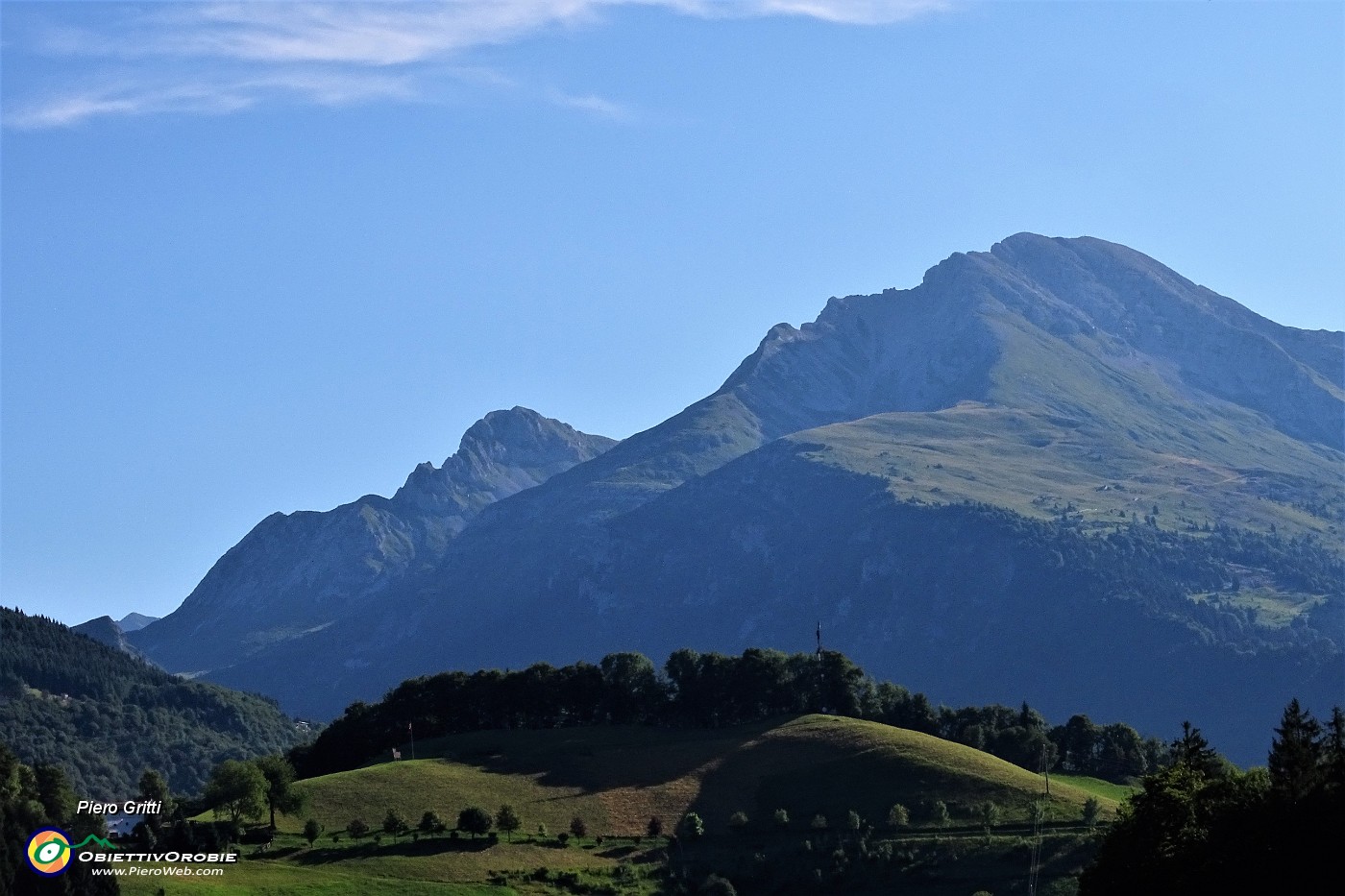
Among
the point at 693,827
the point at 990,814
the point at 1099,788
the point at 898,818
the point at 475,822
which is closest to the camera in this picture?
the point at 475,822

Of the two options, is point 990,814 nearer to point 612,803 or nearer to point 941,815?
point 941,815

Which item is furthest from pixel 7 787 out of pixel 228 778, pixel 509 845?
pixel 509 845

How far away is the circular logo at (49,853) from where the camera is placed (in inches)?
4481

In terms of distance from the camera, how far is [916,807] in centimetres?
16938

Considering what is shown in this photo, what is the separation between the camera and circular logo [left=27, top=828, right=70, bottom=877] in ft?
373

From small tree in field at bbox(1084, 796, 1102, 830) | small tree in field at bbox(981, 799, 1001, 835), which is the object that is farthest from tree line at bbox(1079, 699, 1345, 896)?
small tree in field at bbox(981, 799, 1001, 835)

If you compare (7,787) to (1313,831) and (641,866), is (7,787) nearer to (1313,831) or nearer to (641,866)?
(641,866)

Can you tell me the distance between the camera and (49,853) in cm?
→ 11475

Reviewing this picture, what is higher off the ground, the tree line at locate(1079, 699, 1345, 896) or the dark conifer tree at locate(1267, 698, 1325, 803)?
the dark conifer tree at locate(1267, 698, 1325, 803)

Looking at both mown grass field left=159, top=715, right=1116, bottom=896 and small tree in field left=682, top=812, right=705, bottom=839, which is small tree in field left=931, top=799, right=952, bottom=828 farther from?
small tree in field left=682, top=812, right=705, bottom=839

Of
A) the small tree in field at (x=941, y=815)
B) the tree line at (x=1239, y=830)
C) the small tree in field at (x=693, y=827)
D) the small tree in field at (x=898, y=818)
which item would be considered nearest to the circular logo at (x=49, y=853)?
the tree line at (x=1239, y=830)

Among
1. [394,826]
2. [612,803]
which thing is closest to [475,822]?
[394,826]

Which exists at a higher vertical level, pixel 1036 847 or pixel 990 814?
pixel 990 814

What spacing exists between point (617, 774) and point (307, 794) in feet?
120
